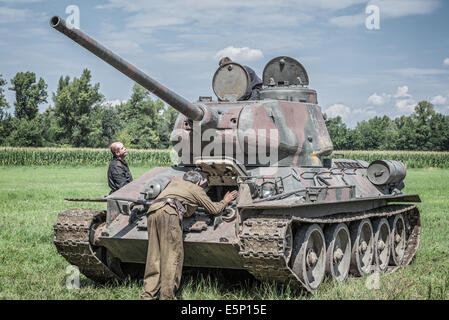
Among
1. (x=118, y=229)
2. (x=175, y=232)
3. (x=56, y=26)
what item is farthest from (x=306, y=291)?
(x=56, y=26)

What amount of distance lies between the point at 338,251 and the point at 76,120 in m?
62.5

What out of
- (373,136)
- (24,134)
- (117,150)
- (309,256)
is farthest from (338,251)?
(373,136)

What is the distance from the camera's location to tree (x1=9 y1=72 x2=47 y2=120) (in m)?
75.9

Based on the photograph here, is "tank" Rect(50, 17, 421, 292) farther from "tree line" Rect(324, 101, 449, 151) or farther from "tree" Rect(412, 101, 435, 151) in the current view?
"tree" Rect(412, 101, 435, 151)

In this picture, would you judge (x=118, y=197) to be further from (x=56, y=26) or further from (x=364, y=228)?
(x=364, y=228)

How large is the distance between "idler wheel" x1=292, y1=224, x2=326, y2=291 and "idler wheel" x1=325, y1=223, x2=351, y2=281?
257mm

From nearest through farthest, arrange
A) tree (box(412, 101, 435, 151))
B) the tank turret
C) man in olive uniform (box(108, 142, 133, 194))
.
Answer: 1. the tank turret
2. man in olive uniform (box(108, 142, 133, 194))
3. tree (box(412, 101, 435, 151))

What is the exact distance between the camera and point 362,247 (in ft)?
39.7

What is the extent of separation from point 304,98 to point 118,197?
403 centimetres

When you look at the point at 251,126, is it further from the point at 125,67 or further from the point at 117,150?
the point at 125,67

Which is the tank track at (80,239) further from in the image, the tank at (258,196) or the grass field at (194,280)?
the grass field at (194,280)

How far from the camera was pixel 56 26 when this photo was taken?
815 centimetres

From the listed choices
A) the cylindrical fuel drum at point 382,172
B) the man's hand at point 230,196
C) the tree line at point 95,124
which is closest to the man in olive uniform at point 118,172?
the man's hand at point 230,196

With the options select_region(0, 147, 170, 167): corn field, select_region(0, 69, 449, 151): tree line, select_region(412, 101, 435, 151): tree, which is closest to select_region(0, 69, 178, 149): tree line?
select_region(0, 69, 449, 151): tree line
